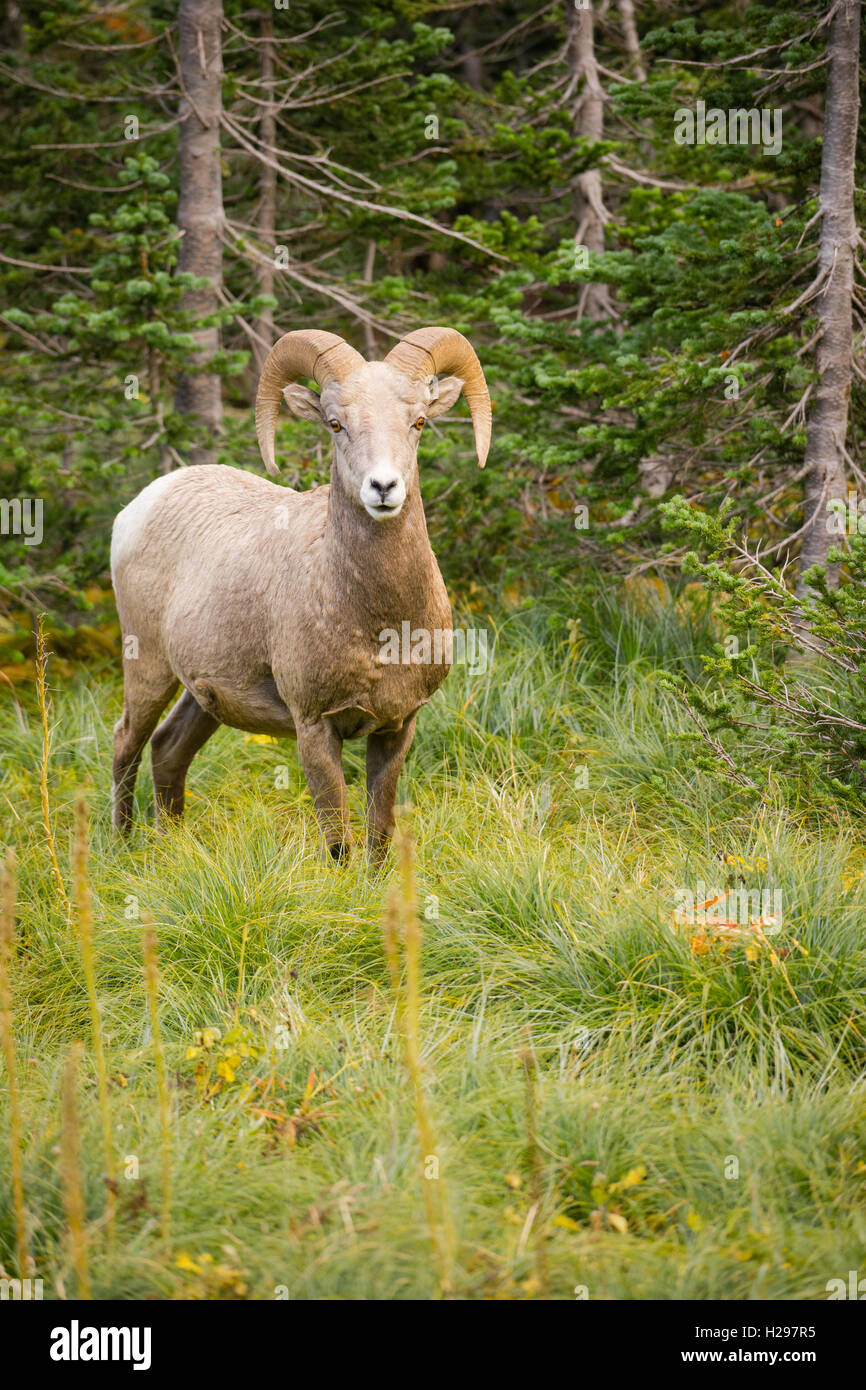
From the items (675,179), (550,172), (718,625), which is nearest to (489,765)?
(718,625)

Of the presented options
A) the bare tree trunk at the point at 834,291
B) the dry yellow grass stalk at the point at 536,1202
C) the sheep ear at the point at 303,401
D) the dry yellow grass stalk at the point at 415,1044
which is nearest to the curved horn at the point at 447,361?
the sheep ear at the point at 303,401

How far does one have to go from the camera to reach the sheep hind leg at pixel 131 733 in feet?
19.2

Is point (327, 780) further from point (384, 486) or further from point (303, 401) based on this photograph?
point (303, 401)

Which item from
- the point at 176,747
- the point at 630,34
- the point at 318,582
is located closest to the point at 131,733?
the point at 176,747

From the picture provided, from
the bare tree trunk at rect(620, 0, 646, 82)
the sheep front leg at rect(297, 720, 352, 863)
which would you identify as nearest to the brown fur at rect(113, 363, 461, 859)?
the sheep front leg at rect(297, 720, 352, 863)

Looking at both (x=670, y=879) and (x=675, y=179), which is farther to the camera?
(x=675, y=179)

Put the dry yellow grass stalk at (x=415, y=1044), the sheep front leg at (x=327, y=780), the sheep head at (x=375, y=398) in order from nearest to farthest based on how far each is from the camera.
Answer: the dry yellow grass stalk at (x=415, y=1044)
the sheep head at (x=375, y=398)
the sheep front leg at (x=327, y=780)

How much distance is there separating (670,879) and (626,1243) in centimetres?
170

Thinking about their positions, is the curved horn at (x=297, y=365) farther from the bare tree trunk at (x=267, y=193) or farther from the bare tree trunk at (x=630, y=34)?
the bare tree trunk at (x=630, y=34)

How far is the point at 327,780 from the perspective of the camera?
4789mm

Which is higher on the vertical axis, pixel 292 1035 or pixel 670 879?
pixel 670 879

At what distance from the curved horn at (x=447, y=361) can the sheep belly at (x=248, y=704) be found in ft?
4.53
